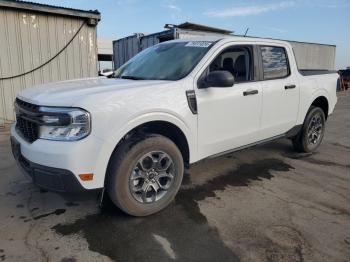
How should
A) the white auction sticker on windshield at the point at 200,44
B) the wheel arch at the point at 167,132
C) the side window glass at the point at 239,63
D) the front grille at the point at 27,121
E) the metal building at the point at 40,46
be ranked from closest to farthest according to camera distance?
the front grille at the point at 27,121
the wheel arch at the point at 167,132
the white auction sticker on windshield at the point at 200,44
the side window glass at the point at 239,63
the metal building at the point at 40,46

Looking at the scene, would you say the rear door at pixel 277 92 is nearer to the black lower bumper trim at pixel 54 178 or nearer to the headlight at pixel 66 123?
the headlight at pixel 66 123

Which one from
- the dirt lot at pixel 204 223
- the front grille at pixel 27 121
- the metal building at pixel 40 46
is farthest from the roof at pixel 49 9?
the front grille at pixel 27 121

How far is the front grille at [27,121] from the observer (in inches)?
115

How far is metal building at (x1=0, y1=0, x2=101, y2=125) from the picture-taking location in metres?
8.20

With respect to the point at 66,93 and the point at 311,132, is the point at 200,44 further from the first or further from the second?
the point at 311,132

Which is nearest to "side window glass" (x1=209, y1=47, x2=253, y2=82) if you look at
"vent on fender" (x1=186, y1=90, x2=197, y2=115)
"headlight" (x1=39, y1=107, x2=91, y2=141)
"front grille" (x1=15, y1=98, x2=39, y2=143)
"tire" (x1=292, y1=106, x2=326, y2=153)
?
"vent on fender" (x1=186, y1=90, x2=197, y2=115)

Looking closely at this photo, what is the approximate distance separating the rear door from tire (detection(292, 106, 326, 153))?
50 centimetres

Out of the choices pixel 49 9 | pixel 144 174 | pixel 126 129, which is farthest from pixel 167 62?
pixel 49 9

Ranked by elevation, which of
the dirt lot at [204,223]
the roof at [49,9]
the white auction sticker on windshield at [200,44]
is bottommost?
the dirt lot at [204,223]

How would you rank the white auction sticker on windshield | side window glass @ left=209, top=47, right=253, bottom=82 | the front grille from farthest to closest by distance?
side window glass @ left=209, top=47, right=253, bottom=82 → the white auction sticker on windshield → the front grille

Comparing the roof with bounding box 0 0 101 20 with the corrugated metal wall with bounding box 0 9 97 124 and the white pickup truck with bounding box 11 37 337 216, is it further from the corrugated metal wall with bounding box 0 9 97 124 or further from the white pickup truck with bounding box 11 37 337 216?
the white pickup truck with bounding box 11 37 337 216

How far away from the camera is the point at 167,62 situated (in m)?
3.90

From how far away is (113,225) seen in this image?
3119mm

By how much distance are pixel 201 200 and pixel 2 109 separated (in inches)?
264
